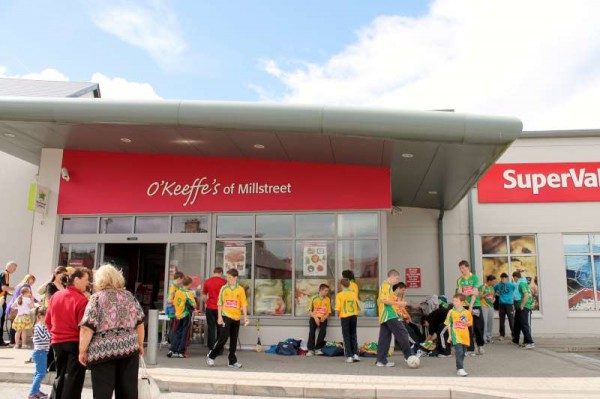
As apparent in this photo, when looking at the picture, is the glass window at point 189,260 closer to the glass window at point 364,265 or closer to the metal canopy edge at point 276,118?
the glass window at point 364,265

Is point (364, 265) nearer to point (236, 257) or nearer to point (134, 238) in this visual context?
point (236, 257)

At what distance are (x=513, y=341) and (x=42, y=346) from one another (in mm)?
10092

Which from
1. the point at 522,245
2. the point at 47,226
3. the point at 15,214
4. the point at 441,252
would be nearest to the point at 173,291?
the point at 47,226

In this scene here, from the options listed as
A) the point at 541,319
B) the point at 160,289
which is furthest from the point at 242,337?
the point at 541,319

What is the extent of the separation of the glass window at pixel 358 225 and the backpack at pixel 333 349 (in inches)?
83.6

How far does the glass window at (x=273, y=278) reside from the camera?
10742mm

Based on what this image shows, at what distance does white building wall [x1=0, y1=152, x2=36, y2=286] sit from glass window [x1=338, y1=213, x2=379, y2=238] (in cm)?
907

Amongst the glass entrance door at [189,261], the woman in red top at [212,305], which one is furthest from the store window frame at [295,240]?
the woman in red top at [212,305]

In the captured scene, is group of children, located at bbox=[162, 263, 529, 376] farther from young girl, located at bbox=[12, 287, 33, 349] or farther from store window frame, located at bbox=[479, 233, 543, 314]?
store window frame, located at bbox=[479, 233, 543, 314]

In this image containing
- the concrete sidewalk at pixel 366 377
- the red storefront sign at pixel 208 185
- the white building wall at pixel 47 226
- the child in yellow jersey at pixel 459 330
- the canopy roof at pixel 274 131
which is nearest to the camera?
the concrete sidewalk at pixel 366 377

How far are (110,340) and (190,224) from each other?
6.74 m

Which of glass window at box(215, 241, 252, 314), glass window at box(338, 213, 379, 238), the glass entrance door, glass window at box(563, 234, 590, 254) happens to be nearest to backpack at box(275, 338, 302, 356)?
glass window at box(215, 241, 252, 314)

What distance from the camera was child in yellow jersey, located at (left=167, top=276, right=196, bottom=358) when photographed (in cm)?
968

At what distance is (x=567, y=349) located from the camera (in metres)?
12.5
